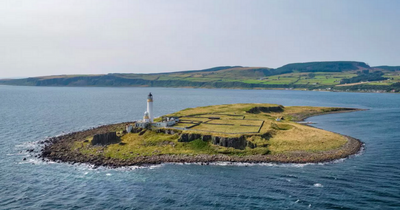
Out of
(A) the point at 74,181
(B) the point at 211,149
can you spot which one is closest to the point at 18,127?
(A) the point at 74,181

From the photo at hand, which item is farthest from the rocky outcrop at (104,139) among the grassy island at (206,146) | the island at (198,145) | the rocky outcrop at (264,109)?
the rocky outcrop at (264,109)

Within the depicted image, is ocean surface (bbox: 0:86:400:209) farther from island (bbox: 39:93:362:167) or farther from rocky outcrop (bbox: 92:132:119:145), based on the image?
rocky outcrop (bbox: 92:132:119:145)

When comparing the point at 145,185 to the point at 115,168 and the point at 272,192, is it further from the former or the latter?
the point at 272,192

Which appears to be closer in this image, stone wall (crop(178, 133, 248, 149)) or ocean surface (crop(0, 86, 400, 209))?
ocean surface (crop(0, 86, 400, 209))

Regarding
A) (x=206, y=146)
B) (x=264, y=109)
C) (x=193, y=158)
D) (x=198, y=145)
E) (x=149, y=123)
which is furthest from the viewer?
(x=264, y=109)

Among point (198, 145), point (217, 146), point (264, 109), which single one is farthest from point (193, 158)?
point (264, 109)

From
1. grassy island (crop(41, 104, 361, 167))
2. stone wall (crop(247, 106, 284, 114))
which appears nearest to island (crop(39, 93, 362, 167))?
grassy island (crop(41, 104, 361, 167))

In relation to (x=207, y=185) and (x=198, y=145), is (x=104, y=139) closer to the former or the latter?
(x=198, y=145)

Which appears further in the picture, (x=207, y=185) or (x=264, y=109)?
(x=264, y=109)
